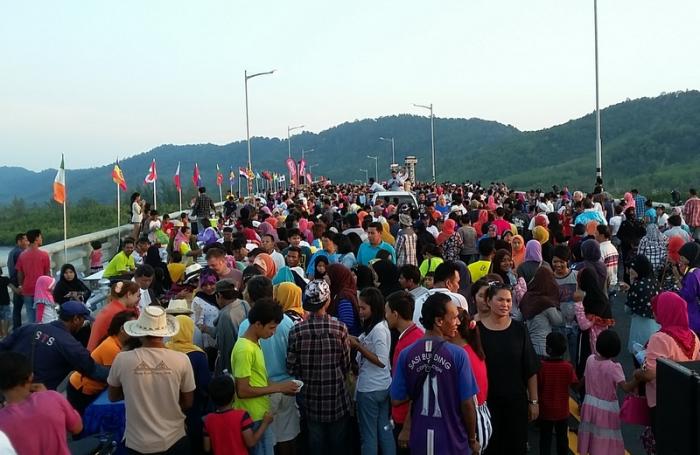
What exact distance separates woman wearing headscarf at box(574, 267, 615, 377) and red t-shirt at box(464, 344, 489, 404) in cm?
240

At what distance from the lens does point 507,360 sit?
212 inches

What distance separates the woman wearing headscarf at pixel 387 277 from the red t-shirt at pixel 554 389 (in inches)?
85.2

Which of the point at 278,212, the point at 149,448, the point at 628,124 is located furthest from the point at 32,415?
the point at 628,124

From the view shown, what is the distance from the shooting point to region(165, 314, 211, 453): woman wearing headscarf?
5445mm

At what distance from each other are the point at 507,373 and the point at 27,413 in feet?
10.6

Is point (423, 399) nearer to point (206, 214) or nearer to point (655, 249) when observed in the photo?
point (655, 249)

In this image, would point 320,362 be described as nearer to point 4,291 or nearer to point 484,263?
point 484,263

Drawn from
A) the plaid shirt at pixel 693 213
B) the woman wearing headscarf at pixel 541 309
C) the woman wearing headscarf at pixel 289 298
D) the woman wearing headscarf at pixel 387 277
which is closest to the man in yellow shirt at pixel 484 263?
the woman wearing headscarf at pixel 387 277

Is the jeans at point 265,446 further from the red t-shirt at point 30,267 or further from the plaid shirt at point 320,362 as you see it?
the red t-shirt at point 30,267

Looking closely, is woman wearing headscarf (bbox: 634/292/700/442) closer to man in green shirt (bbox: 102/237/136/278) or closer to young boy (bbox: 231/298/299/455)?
young boy (bbox: 231/298/299/455)

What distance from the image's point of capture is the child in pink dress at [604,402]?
5613mm

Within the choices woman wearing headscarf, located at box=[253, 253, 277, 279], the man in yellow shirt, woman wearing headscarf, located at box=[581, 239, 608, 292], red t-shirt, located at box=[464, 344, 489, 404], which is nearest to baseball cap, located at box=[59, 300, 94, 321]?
woman wearing headscarf, located at box=[253, 253, 277, 279]

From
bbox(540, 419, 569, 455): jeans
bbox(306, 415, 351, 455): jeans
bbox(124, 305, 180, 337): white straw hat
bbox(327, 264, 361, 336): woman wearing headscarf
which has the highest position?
bbox(124, 305, 180, 337): white straw hat

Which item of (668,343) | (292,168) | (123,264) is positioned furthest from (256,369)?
(292,168)
